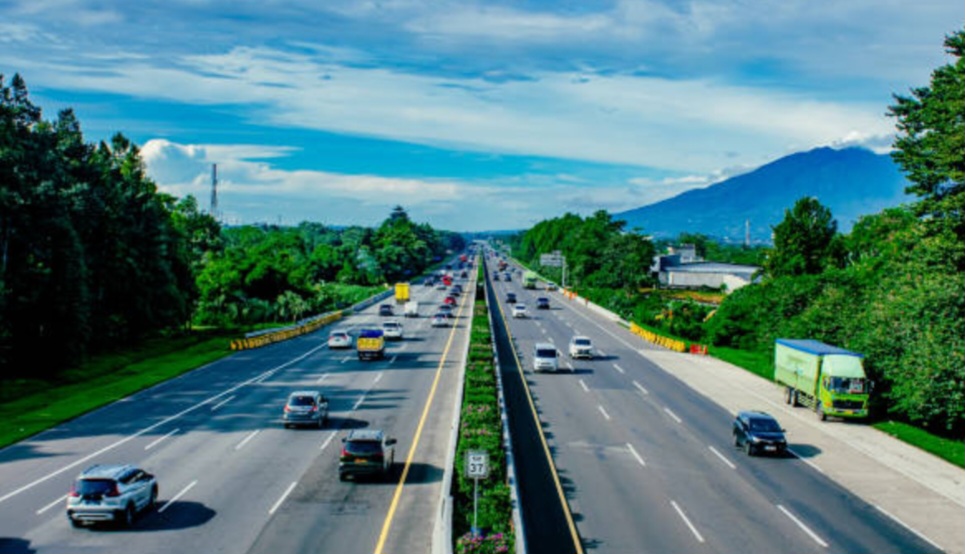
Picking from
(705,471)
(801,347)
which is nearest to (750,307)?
(801,347)

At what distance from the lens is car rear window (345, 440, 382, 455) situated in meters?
27.4

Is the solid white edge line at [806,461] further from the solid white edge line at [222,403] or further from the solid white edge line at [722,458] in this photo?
the solid white edge line at [222,403]

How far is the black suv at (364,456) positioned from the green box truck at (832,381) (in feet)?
77.8

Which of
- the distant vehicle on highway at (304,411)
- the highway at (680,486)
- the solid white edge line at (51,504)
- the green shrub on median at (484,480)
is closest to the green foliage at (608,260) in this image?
the highway at (680,486)

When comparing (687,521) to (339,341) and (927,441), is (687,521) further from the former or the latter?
Result: (339,341)

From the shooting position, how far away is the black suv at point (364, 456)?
27.3 meters

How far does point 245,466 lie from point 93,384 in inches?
981

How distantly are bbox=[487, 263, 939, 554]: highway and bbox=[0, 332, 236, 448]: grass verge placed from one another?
22037mm

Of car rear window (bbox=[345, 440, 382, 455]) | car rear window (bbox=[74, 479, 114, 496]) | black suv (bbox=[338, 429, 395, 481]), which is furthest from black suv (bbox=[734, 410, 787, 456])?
car rear window (bbox=[74, 479, 114, 496])

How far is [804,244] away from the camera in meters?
96.6

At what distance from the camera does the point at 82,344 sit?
55.4m

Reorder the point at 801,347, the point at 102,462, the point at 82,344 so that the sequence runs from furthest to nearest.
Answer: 1. the point at 82,344
2. the point at 801,347
3. the point at 102,462

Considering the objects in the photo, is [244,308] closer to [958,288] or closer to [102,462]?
[102,462]

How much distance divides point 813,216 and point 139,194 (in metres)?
72.6
